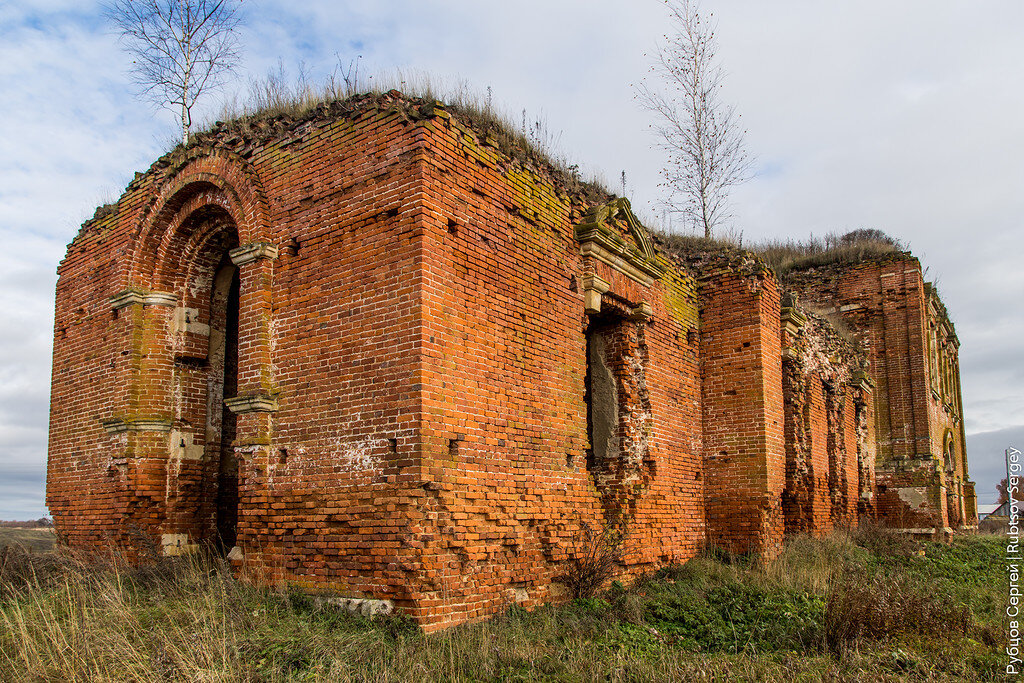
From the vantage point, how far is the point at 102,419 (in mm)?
8945

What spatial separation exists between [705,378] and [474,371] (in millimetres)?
5912

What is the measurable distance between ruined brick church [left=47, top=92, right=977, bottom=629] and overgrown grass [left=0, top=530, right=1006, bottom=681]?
514mm

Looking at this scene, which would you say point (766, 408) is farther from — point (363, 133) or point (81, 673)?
point (81, 673)

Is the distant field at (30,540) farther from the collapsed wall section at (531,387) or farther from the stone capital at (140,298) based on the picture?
the collapsed wall section at (531,387)

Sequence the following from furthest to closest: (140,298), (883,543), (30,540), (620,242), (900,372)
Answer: (900,372), (883,543), (30,540), (620,242), (140,298)

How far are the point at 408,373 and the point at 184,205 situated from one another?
4.64 metres

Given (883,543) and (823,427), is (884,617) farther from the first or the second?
(823,427)

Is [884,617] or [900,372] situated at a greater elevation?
[900,372]

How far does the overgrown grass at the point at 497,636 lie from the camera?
197 inches

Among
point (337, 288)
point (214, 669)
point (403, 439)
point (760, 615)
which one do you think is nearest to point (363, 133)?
point (337, 288)

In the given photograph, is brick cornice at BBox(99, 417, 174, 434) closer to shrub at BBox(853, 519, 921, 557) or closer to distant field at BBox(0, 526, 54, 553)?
distant field at BBox(0, 526, 54, 553)

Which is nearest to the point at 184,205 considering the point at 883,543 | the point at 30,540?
the point at 30,540

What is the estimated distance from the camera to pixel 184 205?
900 centimetres

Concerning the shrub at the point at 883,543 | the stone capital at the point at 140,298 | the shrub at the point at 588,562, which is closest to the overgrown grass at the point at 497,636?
the shrub at the point at 588,562
